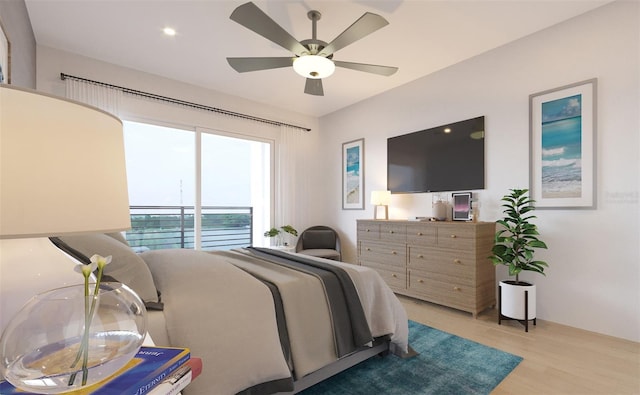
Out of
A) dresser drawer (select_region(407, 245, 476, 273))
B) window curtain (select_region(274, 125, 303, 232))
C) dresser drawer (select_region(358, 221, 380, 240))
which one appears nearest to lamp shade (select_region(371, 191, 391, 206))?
dresser drawer (select_region(358, 221, 380, 240))

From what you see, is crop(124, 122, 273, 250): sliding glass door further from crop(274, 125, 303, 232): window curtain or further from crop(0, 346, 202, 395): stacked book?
crop(0, 346, 202, 395): stacked book

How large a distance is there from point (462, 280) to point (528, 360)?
92 cm

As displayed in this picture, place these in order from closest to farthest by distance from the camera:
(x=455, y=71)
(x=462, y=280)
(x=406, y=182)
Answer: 1. (x=462, y=280)
2. (x=455, y=71)
3. (x=406, y=182)

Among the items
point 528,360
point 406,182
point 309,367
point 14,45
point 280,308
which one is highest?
point 14,45

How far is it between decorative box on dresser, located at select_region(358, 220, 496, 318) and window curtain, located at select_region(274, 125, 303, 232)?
5.49ft

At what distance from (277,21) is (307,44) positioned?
60 cm

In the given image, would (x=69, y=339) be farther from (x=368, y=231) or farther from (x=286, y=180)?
(x=286, y=180)

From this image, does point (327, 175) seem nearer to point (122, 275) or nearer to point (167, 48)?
point (167, 48)

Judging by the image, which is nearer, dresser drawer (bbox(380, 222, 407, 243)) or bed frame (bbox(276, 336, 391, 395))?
bed frame (bbox(276, 336, 391, 395))

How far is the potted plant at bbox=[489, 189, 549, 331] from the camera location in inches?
104

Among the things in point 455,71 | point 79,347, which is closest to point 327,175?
point 455,71

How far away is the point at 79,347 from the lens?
0.64 m

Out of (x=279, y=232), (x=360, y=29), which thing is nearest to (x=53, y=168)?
(x=360, y=29)

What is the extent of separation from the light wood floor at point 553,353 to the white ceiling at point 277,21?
2828 mm
